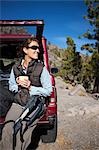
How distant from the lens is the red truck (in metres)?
5.80

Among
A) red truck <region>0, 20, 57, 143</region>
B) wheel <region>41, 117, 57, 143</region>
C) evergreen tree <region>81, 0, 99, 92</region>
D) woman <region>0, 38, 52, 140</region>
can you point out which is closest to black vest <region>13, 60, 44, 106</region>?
woman <region>0, 38, 52, 140</region>

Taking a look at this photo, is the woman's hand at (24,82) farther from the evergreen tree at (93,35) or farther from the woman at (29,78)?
the evergreen tree at (93,35)

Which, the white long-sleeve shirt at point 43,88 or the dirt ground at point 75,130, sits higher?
the white long-sleeve shirt at point 43,88

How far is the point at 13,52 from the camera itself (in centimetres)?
706

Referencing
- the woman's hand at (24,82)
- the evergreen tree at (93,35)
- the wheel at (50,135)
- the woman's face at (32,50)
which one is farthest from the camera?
the evergreen tree at (93,35)

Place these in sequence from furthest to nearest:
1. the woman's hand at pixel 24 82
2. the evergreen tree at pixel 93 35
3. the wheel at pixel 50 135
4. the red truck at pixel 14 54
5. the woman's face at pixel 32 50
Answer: the evergreen tree at pixel 93 35, the wheel at pixel 50 135, the red truck at pixel 14 54, the woman's face at pixel 32 50, the woman's hand at pixel 24 82

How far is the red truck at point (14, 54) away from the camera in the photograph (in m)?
5.80

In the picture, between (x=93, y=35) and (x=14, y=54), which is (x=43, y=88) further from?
(x=93, y=35)

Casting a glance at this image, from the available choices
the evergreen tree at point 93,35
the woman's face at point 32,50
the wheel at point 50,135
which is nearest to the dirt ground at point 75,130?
the wheel at point 50,135

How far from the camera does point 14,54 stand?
278 inches

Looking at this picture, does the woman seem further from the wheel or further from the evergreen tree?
the evergreen tree

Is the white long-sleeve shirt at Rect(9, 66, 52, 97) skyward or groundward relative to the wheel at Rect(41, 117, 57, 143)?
skyward

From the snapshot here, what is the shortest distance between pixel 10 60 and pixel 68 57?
34889 mm

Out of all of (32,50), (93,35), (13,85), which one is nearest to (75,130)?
(13,85)
